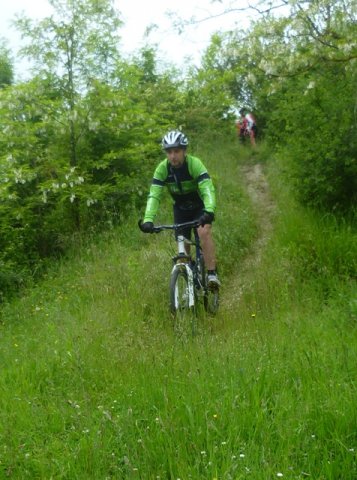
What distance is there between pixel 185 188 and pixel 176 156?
447mm

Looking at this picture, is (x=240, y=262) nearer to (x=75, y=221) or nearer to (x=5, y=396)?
(x=75, y=221)

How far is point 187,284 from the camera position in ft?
17.7

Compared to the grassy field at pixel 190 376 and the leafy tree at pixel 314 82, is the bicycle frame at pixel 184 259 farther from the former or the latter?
the leafy tree at pixel 314 82

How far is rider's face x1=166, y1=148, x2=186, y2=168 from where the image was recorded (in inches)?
215

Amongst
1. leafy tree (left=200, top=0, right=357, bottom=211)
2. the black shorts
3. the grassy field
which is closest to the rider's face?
the black shorts

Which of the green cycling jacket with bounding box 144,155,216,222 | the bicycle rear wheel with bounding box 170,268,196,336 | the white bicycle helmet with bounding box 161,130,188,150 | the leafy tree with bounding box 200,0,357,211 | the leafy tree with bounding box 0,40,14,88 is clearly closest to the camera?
the bicycle rear wheel with bounding box 170,268,196,336

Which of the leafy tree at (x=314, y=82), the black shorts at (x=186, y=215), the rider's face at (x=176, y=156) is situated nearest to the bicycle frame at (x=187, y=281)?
the black shorts at (x=186, y=215)

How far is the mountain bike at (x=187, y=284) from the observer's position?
525 cm

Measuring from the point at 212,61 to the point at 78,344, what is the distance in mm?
17117

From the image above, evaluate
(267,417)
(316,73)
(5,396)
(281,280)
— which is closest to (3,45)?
(316,73)

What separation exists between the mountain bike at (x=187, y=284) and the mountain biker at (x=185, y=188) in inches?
4.8

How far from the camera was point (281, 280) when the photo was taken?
240 inches

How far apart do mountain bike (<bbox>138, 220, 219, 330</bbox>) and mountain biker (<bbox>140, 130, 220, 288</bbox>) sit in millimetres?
123

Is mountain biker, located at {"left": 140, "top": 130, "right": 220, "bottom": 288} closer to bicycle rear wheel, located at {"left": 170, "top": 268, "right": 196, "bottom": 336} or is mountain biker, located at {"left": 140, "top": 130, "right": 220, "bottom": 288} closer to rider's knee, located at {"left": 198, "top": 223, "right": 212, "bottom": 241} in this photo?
rider's knee, located at {"left": 198, "top": 223, "right": 212, "bottom": 241}
